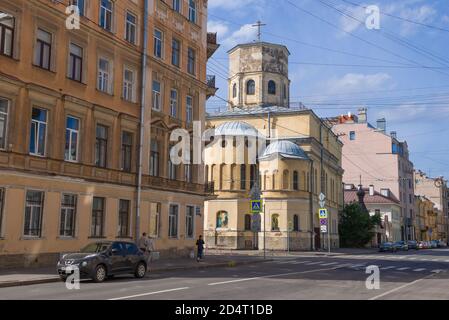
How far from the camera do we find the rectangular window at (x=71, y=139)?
81.8 ft

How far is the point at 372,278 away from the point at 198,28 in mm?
21842

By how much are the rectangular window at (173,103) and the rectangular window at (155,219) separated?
598cm

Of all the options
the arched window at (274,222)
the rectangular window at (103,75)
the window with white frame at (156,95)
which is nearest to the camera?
the rectangular window at (103,75)

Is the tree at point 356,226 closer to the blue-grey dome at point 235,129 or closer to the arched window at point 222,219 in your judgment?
the blue-grey dome at point 235,129

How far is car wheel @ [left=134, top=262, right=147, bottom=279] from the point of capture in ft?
65.0

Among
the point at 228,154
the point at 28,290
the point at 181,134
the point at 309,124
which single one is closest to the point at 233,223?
the point at 228,154

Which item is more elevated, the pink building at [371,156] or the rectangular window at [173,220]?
the pink building at [371,156]

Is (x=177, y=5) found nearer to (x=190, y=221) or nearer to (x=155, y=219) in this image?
(x=155, y=219)

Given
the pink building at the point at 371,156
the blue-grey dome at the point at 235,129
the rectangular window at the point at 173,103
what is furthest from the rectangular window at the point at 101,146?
the pink building at the point at 371,156

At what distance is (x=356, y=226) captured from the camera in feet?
229

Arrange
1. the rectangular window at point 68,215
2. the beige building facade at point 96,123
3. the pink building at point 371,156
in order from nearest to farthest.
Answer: the beige building facade at point 96,123 → the rectangular window at point 68,215 → the pink building at point 371,156

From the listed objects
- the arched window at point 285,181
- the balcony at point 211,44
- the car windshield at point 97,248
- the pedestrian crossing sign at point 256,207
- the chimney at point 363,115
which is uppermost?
the chimney at point 363,115

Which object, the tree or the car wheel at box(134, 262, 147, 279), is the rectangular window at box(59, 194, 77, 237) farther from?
Answer: the tree

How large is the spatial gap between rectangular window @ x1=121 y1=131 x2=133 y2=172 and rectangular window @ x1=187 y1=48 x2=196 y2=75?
798cm
